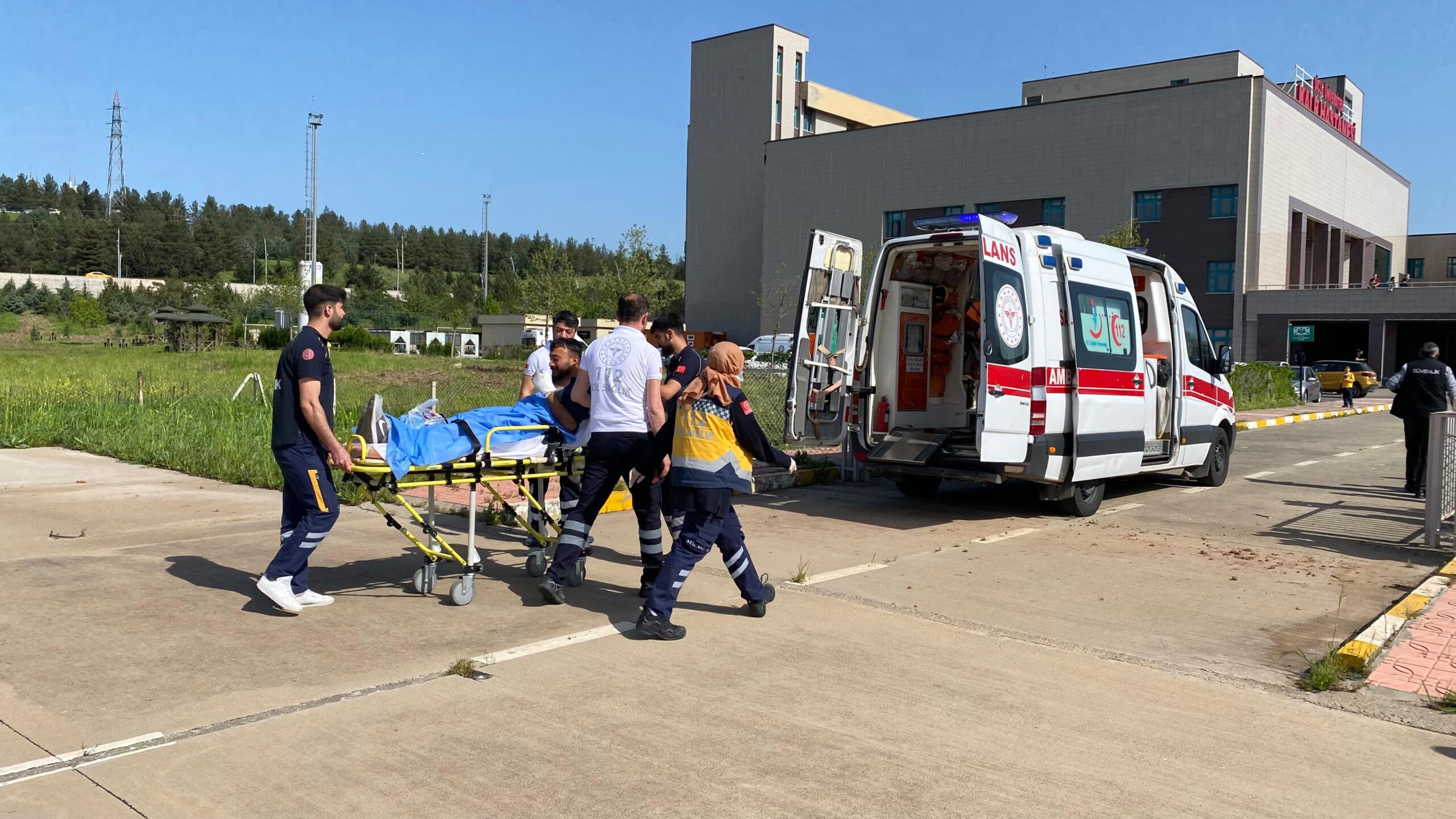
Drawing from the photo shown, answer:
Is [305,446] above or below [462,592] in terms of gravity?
above

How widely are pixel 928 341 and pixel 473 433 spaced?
258 inches

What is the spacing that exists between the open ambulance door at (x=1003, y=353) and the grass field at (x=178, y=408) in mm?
6427

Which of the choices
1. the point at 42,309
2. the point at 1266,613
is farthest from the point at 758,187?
the point at 1266,613

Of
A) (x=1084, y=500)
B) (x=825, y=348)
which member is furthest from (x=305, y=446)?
(x=1084, y=500)

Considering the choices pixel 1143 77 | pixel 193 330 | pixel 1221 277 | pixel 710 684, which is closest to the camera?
pixel 710 684

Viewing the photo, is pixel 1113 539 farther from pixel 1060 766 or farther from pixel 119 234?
pixel 119 234

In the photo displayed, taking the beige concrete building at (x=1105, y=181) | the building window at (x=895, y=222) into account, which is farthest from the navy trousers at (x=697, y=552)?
the building window at (x=895, y=222)

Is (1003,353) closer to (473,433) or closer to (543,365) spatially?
(543,365)

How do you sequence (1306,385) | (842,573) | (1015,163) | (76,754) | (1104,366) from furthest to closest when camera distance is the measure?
(1015,163) < (1306,385) < (1104,366) < (842,573) < (76,754)

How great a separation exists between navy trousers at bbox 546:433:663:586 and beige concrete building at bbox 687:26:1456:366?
176 ft

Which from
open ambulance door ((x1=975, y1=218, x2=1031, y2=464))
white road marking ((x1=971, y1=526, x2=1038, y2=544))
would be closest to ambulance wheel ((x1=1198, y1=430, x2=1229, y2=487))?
white road marking ((x1=971, y1=526, x2=1038, y2=544))

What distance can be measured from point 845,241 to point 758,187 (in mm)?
66066

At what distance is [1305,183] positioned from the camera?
→ 5825 centimetres

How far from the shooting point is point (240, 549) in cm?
859
